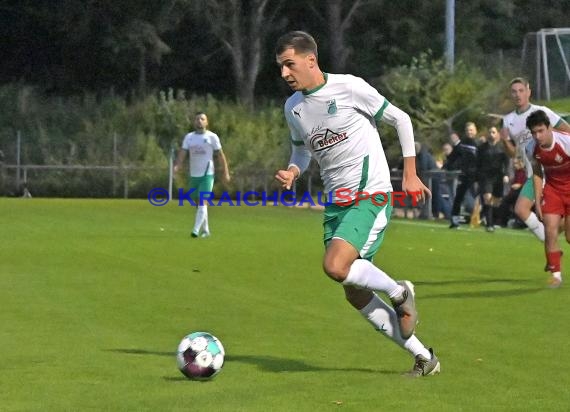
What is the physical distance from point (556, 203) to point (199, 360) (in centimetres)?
718

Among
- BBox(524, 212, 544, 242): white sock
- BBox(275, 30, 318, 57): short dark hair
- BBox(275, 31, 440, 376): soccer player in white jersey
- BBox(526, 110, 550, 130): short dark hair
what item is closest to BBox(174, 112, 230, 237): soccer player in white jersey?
BBox(524, 212, 544, 242): white sock

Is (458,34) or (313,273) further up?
(458,34)

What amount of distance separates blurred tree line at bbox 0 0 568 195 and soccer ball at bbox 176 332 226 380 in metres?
38.4

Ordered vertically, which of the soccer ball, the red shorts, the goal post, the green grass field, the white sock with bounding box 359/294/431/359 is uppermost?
the goal post

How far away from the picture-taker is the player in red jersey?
15.0 metres

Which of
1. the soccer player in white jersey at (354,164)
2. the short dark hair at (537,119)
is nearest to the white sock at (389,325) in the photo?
the soccer player in white jersey at (354,164)

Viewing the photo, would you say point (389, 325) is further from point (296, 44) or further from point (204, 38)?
point (204, 38)

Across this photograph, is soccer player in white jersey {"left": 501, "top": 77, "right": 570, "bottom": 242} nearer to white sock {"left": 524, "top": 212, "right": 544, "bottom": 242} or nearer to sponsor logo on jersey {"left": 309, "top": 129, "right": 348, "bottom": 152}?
white sock {"left": 524, "top": 212, "right": 544, "bottom": 242}

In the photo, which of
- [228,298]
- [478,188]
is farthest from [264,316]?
[478,188]

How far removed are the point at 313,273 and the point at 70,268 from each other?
291cm

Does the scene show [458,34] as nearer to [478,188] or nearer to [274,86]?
[274,86]

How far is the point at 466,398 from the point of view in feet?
27.4

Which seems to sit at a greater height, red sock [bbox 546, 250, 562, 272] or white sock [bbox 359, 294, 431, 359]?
white sock [bbox 359, 294, 431, 359]

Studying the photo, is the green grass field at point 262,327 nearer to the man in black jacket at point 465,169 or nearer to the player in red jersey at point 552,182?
the player in red jersey at point 552,182
